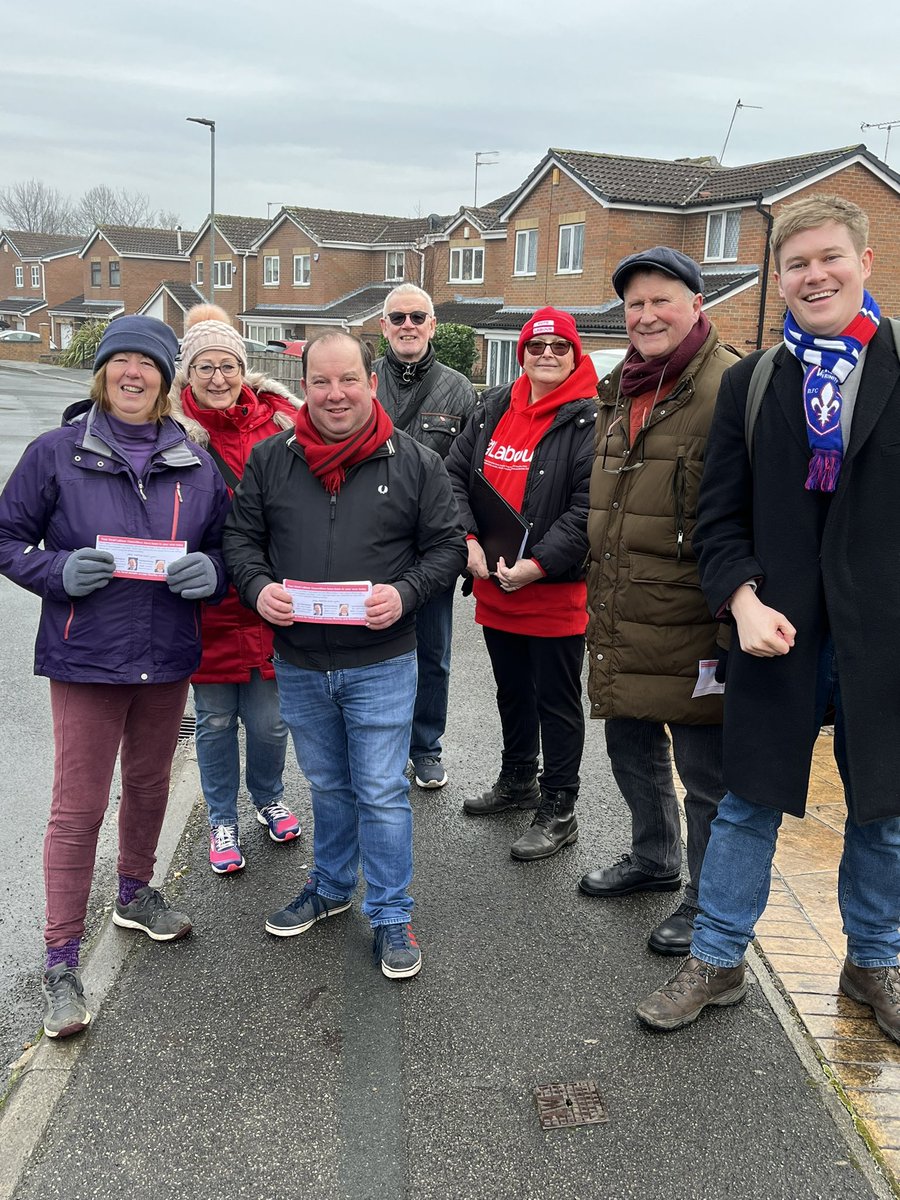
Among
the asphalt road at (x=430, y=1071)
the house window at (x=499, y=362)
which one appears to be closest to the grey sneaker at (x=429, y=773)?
the asphalt road at (x=430, y=1071)

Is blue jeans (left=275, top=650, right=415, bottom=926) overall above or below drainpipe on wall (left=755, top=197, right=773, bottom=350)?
below

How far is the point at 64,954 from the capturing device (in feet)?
10.4

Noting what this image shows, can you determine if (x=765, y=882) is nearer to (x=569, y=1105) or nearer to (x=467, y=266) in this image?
(x=569, y=1105)

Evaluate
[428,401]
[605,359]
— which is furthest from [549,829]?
[605,359]

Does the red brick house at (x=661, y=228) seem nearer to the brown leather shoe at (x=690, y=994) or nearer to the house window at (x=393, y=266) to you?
the house window at (x=393, y=266)

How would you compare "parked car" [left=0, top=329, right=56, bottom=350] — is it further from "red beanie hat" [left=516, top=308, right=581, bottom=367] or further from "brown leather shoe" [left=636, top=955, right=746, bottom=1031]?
"brown leather shoe" [left=636, top=955, right=746, bottom=1031]

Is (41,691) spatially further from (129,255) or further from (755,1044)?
(129,255)

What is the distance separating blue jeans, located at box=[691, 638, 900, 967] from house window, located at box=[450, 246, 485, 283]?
42791 mm

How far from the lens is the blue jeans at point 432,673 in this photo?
482 cm

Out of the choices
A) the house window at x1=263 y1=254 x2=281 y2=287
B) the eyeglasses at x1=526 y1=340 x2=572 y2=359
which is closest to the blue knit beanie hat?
the eyeglasses at x1=526 y1=340 x2=572 y2=359

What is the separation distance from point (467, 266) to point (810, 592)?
44.1m

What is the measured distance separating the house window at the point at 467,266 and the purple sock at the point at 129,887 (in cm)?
4244

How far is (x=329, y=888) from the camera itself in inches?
146

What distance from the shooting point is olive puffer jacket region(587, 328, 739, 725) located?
3270 millimetres
